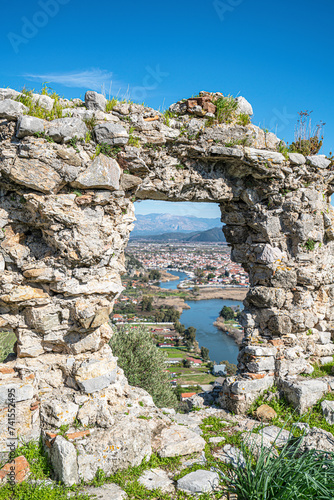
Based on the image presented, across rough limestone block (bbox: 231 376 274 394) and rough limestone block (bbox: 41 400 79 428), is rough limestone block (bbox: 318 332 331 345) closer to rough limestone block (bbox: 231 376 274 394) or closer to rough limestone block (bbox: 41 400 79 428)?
rough limestone block (bbox: 231 376 274 394)

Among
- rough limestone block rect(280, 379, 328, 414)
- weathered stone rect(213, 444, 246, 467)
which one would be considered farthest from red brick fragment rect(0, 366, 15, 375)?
rough limestone block rect(280, 379, 328, 414)

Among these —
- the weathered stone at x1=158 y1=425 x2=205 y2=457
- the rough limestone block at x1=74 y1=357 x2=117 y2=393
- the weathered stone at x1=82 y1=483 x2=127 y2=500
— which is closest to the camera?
the weathered stone at x1=82 y1=483 x2=127 y2=500

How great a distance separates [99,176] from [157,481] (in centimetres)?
393

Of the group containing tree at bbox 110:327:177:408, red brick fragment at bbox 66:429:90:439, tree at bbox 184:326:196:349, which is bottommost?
tree at bbox 184:326:196:349

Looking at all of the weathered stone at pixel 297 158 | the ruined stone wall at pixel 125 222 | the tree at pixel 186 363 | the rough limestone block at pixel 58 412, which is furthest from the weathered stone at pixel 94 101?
the tree at pixel 186 363

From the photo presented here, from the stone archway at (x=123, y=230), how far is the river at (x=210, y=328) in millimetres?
21708

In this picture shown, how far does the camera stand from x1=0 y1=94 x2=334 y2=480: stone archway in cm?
448

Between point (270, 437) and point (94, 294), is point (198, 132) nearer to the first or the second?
point (94, 294)

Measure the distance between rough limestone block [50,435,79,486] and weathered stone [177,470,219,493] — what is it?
123 centimetres

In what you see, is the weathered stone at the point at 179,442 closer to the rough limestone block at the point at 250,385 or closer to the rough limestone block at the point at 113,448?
the rough limestone block at the point at 113,448

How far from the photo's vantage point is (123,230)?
16.7 feet

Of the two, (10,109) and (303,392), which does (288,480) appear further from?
(10,109)

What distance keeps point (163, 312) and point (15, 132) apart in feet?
107

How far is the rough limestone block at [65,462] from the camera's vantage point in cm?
380
